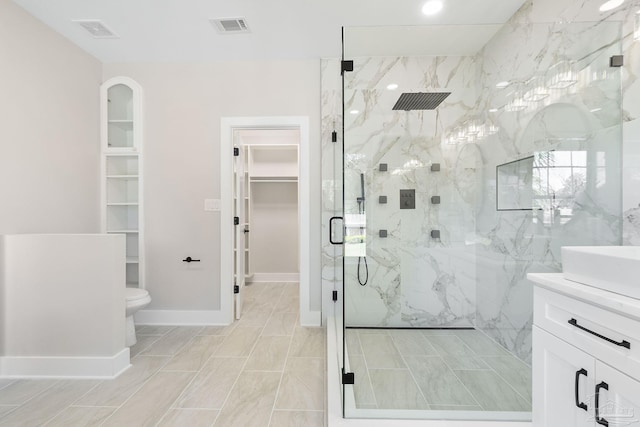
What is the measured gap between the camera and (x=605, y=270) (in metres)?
0.85

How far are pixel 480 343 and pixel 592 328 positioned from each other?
1.44m

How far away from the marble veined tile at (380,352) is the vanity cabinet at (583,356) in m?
0.89

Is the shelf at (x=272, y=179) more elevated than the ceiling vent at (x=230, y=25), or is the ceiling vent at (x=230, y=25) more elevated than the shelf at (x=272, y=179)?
the ceiling vent at (x=230, y=25)

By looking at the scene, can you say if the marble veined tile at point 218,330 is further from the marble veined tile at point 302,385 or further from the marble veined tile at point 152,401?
the marble veined tile at point 302,385

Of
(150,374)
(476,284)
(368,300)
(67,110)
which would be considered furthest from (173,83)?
(476,284)

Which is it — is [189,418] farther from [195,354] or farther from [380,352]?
[380,352]

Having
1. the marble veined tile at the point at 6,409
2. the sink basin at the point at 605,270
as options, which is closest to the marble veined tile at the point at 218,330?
the marble veined tile at the point at 6,409

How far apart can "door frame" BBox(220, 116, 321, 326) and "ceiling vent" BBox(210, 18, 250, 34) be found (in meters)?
0.74

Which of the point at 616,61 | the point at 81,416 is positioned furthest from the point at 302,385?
the point at 616,61

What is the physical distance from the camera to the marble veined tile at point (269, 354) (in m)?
2.09

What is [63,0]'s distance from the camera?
210 cm

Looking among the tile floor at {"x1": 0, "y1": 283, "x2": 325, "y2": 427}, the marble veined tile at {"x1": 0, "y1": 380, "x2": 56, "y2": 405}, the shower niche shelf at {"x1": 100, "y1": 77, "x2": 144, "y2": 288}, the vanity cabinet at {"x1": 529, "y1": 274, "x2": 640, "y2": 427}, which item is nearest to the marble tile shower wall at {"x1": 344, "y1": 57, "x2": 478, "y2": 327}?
the tile floor at {"x1": 0, "y1": 283, "x2": 325, "y2": 427}

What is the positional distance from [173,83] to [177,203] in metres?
1.22

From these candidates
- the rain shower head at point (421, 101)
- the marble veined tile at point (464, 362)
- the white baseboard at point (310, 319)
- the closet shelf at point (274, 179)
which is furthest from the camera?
the closet shelf at point (274, 179)
